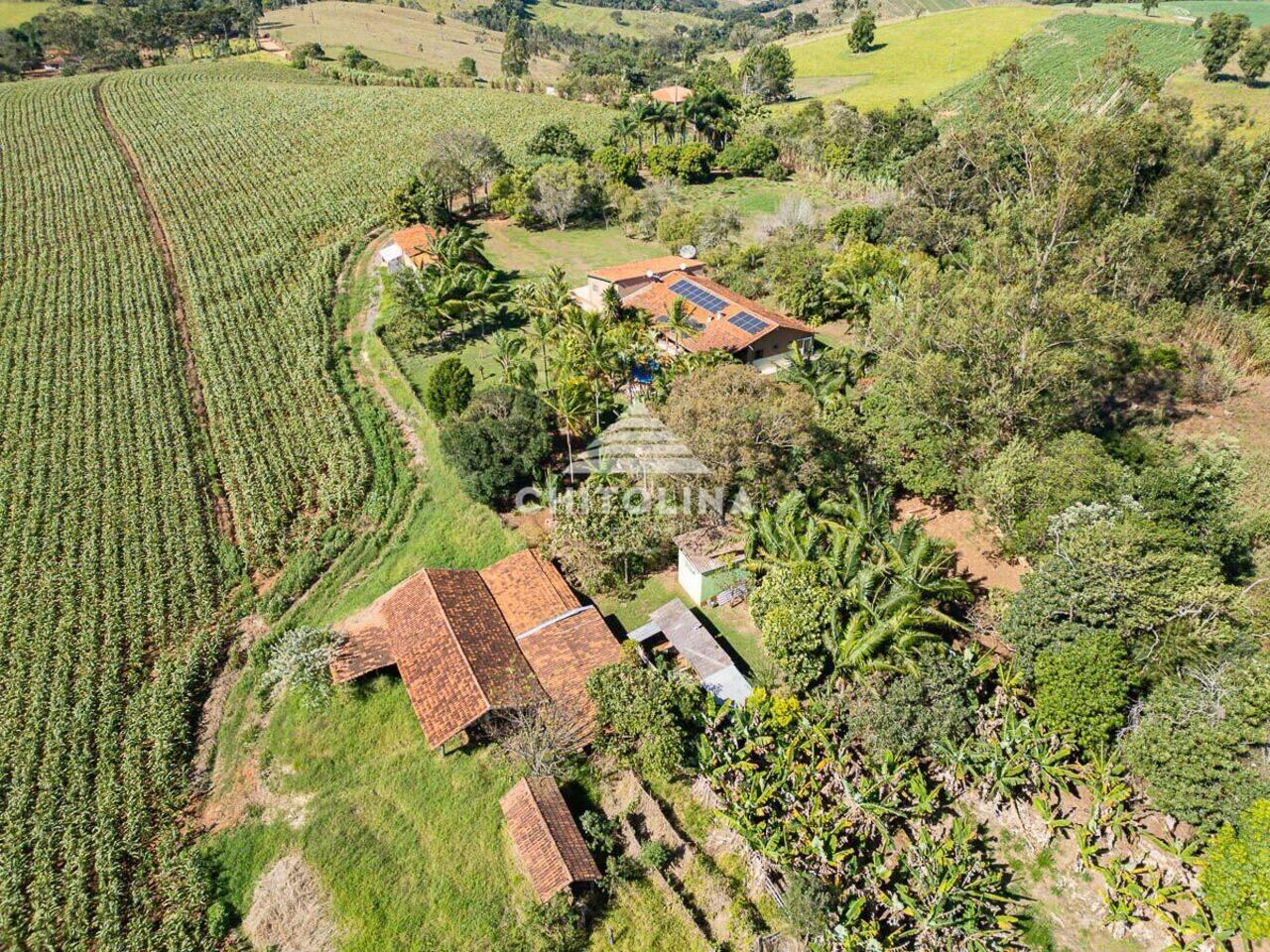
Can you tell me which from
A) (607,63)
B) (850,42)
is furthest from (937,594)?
(607,63)

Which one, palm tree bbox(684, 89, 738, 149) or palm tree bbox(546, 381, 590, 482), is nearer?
palm tree bbox(546, 381, 590, 482)

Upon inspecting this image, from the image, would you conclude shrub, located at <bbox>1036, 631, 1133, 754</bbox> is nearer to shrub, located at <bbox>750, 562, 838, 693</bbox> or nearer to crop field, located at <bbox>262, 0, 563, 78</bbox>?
shrub, located at <bbox>750, 562, 838, 693</bbox>

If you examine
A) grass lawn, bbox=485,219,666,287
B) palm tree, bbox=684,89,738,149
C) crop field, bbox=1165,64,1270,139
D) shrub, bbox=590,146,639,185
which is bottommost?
grass lawn, bbox=485,219,666,287

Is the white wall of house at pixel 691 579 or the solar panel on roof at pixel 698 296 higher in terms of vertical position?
the solar panel on roof at pixel 698 296

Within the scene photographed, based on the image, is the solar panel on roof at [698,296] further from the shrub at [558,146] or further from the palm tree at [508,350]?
the shrub at [558,146]

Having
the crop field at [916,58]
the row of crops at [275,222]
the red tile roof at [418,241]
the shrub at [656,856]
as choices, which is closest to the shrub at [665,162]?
the row of crops at [275,222]

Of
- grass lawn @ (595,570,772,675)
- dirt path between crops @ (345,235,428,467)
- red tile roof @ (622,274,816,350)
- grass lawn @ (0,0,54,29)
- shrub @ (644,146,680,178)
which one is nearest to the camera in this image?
grass lawn @ (595,570,772,675)

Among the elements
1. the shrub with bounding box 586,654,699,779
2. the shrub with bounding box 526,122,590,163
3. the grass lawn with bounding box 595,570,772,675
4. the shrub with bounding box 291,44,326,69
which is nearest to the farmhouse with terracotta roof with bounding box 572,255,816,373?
the grass lawn with bounding box 595,570,772,675
